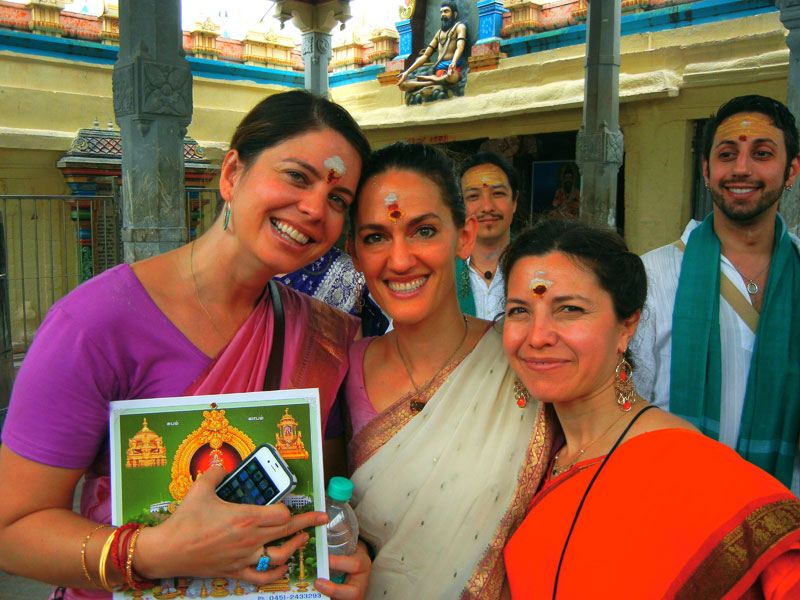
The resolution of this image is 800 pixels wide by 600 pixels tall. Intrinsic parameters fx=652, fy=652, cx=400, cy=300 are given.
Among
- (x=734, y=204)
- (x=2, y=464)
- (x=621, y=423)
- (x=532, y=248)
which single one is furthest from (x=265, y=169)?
(x=734, y=204)

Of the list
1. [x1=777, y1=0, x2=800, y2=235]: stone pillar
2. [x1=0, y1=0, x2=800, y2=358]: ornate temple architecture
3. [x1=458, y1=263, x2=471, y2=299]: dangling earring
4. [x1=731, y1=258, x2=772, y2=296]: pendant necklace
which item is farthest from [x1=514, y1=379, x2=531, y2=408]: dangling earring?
[x1=0, y1=0, x2=800, y2=358]: ornate temple architecture

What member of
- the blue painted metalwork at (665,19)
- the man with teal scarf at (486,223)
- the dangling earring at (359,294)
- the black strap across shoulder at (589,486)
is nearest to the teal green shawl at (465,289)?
the man with teal scarf at (486,223)

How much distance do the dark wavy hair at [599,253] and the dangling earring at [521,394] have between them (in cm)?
26

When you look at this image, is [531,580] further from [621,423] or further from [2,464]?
[2,464]

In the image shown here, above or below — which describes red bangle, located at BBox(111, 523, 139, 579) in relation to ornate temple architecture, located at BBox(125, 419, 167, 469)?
below

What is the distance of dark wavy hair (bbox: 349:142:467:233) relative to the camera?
1.64 meters

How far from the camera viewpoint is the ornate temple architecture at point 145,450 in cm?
121

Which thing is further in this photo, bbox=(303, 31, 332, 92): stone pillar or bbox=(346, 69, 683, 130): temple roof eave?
bbox=(346, 69, 683, 130): temple roof eave

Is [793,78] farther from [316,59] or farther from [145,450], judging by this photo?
[316,59]

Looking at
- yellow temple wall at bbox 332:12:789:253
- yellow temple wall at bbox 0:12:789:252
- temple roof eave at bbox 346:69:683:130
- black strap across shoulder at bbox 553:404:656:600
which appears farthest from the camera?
temple roof eave at bbox 346:69:683:130

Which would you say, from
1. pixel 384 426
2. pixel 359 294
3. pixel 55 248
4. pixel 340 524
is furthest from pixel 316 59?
pixel 340 524

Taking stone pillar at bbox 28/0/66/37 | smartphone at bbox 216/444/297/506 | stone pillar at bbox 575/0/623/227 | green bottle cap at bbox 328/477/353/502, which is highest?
stone pillar at bbox 28/0/66/37

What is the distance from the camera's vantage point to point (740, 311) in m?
2.24

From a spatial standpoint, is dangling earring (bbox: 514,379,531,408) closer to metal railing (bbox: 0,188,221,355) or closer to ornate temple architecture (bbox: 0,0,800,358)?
ornate temple architecture (bbox: 0,0,800,358)
